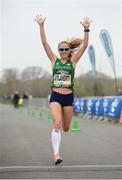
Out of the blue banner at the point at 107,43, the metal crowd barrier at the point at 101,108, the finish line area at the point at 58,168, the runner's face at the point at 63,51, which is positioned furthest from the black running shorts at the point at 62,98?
the blue banner at the point at 107,43

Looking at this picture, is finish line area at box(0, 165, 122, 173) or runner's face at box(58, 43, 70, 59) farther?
runner's face at box(58, 43, 70, 59)

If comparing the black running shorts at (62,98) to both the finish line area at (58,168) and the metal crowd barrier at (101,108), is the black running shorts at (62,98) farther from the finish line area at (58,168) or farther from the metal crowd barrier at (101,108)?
the metal crowd barrier at (101,108)

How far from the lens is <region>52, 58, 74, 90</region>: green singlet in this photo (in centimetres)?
887

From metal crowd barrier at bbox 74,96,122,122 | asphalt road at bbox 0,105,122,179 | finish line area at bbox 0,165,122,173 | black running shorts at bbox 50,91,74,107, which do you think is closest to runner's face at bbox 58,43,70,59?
black running shorts at bbox 50,91,74,107

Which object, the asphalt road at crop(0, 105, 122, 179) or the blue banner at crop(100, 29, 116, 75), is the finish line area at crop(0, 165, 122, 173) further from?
the blue banner at crop(100, 29, 116, 75)

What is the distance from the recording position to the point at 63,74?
8.91 metres

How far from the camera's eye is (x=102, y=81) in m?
69.8

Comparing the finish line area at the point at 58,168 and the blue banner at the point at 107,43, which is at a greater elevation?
the blue banner at the point at 107,43

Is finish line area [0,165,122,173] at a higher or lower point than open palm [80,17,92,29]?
lower

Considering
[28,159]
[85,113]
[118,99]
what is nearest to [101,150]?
[28,159]

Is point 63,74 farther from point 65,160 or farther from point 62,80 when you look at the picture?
point 65,160

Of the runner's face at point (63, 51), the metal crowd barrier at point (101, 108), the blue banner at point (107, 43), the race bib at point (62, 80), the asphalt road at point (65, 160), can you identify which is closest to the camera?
the asphalt road at point (65, 160)

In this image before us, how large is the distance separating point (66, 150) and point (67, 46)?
9.14 feet

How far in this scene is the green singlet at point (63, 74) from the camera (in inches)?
349
